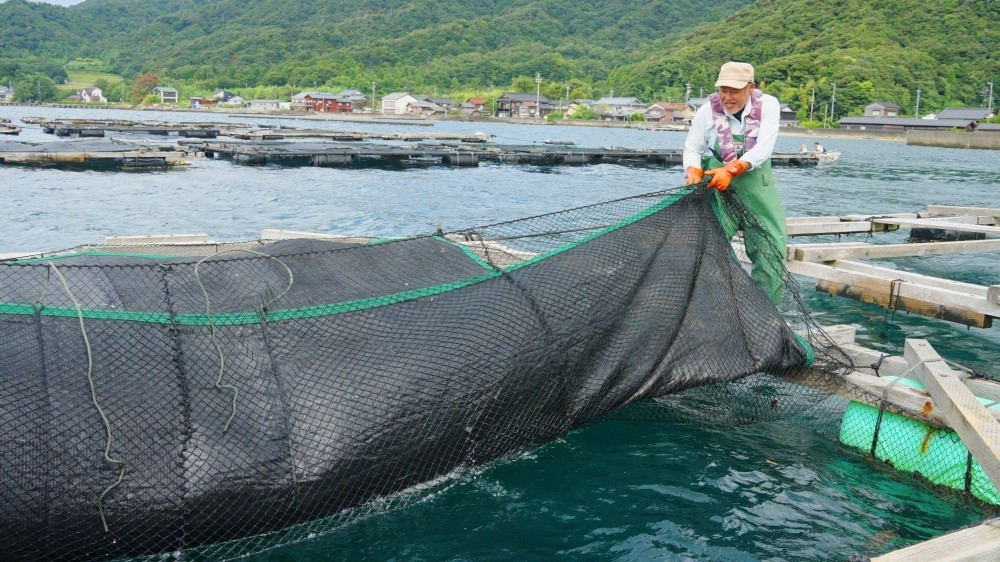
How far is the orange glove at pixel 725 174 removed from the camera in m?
6.86

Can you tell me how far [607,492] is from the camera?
634 cm

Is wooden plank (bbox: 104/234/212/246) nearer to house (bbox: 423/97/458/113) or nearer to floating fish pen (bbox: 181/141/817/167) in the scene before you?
floating fish pen (bbox: 181/141/817/167)

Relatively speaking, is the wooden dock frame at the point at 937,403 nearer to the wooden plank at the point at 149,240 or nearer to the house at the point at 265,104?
the wooden plank at the point at 149,240

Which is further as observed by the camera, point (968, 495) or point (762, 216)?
point (762, 216)

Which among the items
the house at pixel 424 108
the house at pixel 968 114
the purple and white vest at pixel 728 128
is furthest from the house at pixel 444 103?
the purple and white vest at pixel 728 128

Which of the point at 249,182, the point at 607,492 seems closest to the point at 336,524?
the point at 607,492

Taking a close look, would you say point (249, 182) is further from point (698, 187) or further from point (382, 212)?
point (698, 187)

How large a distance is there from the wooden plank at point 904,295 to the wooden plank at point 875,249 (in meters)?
0.31

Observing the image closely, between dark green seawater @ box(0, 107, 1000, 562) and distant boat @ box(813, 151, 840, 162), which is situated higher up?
distant boat @ box(813, 151, 840, 162)

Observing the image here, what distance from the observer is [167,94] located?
181 m

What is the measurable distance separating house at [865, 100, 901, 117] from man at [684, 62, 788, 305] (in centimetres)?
13037

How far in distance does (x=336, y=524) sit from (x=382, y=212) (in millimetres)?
20045

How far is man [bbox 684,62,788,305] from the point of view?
7.12m

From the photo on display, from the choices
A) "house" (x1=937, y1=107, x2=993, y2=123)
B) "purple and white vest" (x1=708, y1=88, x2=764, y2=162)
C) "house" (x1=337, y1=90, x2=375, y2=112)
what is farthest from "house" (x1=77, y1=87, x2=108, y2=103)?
"purple and white vest" (x1=708, y1=88, x2=764, y2=162)
